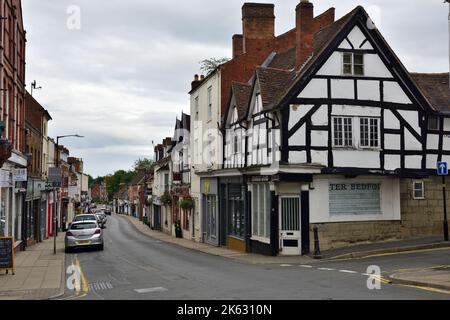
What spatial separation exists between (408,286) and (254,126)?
45.7 feet

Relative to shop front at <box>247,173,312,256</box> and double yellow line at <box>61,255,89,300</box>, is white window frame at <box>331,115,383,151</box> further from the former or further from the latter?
double yellow line at <box>61,255,89,300</box>

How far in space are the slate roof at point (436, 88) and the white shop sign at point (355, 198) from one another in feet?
18.0

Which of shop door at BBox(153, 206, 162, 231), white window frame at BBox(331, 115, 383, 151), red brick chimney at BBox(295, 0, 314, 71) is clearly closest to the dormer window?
red brick chimney at BBox(295, 0, 314, 71)

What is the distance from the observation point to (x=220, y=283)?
569 inches

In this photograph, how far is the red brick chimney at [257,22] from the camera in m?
32.2

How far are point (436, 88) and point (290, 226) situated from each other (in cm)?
1161

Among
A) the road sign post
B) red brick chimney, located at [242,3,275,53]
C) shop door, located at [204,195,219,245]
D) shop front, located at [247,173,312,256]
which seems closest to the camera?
the road sign post

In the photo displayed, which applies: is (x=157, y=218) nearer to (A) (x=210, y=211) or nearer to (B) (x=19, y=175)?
(A) (x=210, y=211)

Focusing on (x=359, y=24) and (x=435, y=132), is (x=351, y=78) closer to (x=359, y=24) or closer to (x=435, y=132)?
(x=359, y=24)

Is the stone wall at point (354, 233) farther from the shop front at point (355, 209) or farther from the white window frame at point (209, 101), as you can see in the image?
the white window frame at point (209, 101)

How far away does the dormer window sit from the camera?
23578 millimetres

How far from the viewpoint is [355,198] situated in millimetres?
23375

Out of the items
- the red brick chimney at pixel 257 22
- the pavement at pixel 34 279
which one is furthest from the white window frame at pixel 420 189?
the pavement at pixel 34 279
